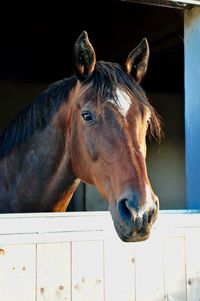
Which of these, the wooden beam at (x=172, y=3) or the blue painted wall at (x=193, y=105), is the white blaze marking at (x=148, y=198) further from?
the wooden beam at (x=172, y=3)

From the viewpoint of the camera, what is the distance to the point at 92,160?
2.04 meters

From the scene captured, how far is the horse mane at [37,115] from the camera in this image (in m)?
2.39

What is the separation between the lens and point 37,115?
2.49m

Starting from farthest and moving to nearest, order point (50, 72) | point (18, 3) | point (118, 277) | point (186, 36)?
point (50, 72) < point (18, 3) < point (186, 36) < point (118, 277)

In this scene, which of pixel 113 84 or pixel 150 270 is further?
pixel 150 270

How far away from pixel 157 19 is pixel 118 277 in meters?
2.87

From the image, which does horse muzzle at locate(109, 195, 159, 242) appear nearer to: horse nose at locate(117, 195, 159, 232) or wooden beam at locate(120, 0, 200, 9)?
horse nose at locate(117, 195, 159, 232)

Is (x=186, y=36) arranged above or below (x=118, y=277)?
above

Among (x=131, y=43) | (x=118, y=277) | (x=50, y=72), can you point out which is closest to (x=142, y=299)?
(x=118, y=277)

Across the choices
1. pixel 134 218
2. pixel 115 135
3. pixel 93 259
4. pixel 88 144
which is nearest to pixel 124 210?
pixel 134 218

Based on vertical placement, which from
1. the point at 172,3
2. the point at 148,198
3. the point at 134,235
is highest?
the point at 172,3

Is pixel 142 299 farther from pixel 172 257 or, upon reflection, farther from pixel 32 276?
pixel 32 276

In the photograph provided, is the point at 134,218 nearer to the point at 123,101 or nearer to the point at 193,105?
the point at 123,101

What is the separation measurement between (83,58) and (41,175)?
699 millimetres
